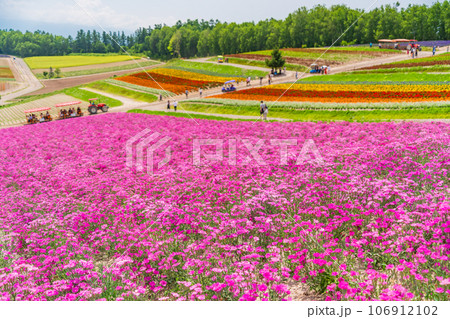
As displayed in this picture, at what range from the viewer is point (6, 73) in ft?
346

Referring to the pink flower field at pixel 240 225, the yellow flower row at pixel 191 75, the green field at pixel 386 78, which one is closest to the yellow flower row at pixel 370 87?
the green field at pixel 386 78

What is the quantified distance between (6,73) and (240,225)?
Result: 123 metres

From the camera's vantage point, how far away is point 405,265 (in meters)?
4.96

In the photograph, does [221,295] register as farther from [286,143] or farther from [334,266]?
[286,143]

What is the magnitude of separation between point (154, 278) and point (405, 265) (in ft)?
13.8

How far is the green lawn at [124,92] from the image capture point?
173ft

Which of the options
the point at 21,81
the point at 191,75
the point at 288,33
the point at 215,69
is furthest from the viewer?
the point at 21,81

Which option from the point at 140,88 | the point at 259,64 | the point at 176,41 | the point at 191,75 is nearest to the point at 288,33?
the point at 176,41

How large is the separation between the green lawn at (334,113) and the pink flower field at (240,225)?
871 cm

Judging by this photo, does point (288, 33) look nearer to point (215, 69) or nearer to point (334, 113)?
point (215, 69)

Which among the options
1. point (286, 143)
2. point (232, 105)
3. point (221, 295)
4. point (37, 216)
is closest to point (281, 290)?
point (221, 295)

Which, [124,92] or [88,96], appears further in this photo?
[88,96]

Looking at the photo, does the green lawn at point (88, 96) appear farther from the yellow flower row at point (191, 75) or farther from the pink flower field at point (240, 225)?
the pink flower field at point (240, 225)
